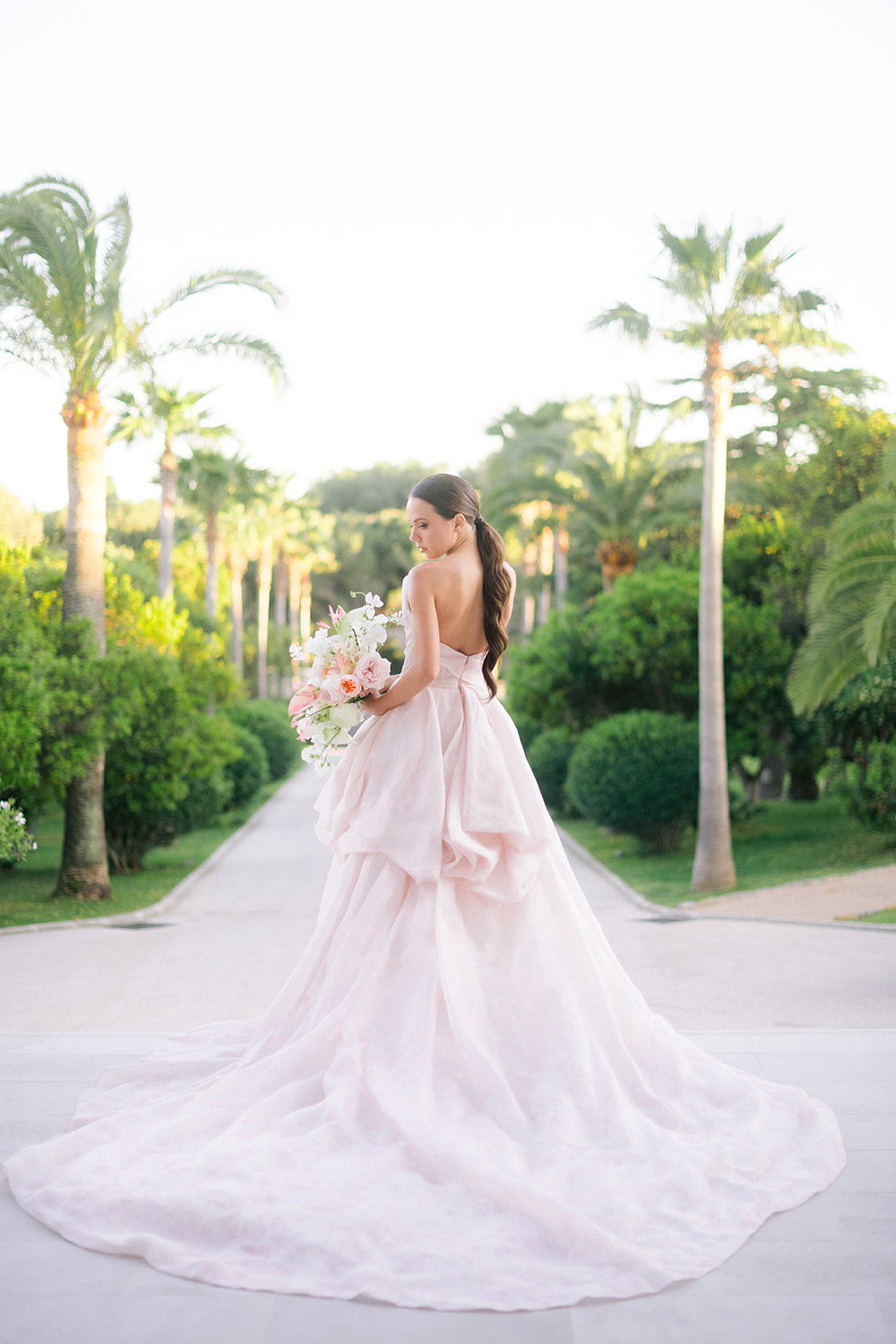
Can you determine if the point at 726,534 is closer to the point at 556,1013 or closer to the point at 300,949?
the point at 300,949

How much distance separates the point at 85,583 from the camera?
14.8 m

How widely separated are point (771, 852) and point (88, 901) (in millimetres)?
11328

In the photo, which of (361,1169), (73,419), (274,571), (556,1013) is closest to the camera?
(361,1169)

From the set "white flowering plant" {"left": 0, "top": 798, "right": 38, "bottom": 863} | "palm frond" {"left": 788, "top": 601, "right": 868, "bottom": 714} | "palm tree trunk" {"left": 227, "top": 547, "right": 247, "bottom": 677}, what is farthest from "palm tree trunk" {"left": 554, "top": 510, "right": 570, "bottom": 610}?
"white flowering plant" {"left": 0, "top": 798, "right": 38, "bottom": 863}

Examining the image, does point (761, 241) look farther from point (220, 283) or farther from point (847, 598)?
point (220, 283)

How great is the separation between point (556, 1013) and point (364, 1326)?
1.31 metres

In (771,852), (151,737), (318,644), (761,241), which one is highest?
(761,241)

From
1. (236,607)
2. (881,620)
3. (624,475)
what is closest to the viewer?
(881,620)

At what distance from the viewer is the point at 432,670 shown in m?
4.01

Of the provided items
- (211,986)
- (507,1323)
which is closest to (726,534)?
(211,986)

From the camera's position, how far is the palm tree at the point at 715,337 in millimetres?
15984

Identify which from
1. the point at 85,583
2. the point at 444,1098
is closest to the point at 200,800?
the point at 85,583

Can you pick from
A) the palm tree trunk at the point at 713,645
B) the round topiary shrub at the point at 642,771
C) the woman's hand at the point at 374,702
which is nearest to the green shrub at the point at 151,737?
the round topiary shrub at the point at 642,771

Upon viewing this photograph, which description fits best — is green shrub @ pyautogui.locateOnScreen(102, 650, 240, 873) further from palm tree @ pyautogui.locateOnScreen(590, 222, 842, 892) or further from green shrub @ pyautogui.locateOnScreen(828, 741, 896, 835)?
green shrub @ pyautogui.locateOnScreen(828, 741, 896, 835)
